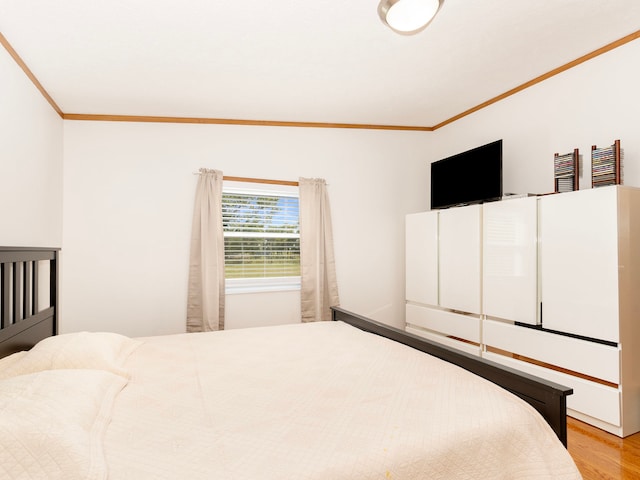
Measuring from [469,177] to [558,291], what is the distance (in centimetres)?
132

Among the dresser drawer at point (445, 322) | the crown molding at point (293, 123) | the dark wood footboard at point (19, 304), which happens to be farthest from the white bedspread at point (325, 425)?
the crown molding at point (293, 123)

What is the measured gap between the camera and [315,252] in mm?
4148

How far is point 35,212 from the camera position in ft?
9.83

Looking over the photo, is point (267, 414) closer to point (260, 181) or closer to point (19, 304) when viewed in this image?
point (19, 304)

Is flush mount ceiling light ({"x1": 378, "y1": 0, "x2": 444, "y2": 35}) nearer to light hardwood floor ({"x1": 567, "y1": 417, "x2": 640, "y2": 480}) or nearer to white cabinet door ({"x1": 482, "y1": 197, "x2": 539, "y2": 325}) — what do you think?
white cabinet door ({"x1": 482, "y1": 197, "x2": 539, "y2": 325})

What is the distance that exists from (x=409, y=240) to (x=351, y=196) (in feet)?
2.66

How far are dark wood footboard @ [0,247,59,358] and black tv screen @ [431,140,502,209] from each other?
3.35 meters

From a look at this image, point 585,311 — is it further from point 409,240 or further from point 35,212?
point 35,212

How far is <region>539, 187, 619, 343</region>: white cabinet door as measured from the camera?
239 centimetres

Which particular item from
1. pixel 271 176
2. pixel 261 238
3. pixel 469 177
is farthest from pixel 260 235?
pixel 469 177

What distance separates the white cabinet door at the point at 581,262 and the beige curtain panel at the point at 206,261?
2.81 metres

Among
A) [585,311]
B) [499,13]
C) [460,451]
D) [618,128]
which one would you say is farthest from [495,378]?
[618,128]

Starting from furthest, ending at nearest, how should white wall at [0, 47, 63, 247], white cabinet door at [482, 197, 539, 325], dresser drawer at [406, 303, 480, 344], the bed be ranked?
dresser drawer at [406, 303, 480, 344], white cabinet door at [482, 197, 539, 325], white wall at [0, 47, 63, 247], the bed

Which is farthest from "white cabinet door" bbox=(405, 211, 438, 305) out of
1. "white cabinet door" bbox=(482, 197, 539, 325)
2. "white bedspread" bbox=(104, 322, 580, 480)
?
"white bedspread" bbox=(104, 322, 580, 480)
